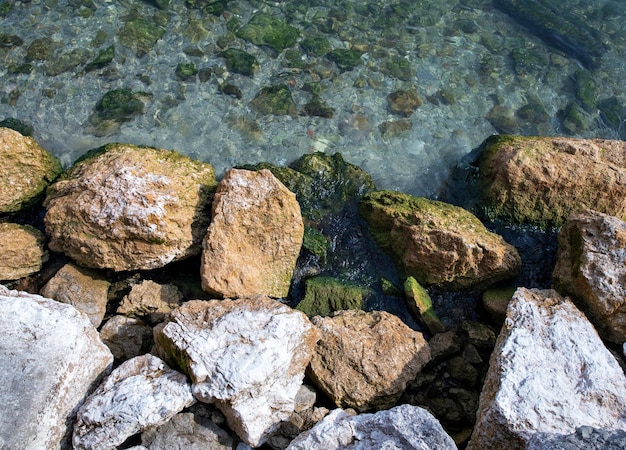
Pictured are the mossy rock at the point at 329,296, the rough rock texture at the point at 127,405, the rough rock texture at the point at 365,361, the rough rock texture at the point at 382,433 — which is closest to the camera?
the rough rock texture at the point at 382,433

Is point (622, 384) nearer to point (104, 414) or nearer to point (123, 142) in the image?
point (104, 414)

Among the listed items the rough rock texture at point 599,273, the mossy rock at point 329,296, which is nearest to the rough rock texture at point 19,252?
the mossy rock at point 329,296

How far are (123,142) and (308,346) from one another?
4.78 meters

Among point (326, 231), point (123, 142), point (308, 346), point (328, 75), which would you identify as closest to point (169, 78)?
point (123, 142)

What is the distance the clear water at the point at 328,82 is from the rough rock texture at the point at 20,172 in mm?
806

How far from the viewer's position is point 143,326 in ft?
18.9

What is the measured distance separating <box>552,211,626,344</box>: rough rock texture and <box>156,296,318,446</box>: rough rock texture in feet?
9.36

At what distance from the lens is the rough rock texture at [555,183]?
22.5 ft

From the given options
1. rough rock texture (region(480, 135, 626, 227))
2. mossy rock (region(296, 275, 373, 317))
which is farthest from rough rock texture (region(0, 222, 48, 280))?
rough rock texture (region(480, 135, 626, 227))

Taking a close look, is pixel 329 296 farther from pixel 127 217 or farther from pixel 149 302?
pixel 127 217

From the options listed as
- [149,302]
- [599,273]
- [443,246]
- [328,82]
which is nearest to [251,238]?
[149,302]

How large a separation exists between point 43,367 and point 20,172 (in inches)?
126

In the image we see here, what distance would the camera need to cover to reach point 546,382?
4.64m

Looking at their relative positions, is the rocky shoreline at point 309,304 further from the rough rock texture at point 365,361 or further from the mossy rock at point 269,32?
the mossy rock at point 269,32
